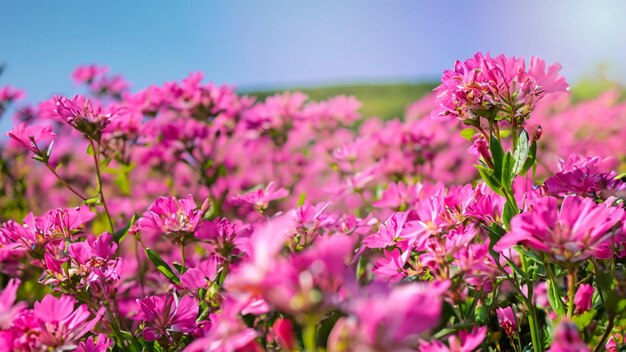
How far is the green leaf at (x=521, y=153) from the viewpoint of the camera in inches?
40.7

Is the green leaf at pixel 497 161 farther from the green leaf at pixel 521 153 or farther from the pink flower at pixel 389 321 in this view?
the pink flower at pixel 389 321

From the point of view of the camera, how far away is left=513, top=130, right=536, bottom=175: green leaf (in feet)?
3.39

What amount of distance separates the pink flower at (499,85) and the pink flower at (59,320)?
816mm

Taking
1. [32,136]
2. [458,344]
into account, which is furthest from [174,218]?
[458,344]

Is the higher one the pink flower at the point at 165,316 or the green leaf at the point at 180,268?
the green leaf at the point at 180,268

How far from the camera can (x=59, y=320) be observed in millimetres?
915

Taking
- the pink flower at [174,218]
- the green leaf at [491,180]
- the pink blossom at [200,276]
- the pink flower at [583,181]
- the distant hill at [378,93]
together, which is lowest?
the distant hill at [378,93]

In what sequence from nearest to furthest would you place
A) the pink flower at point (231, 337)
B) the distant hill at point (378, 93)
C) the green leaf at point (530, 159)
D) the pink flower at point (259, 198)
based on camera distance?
the pink flower at point (231, 337) → the green leaf at point (530, 159) → the pink flower at point (259, 198) → the distant hill at point (378, 93)

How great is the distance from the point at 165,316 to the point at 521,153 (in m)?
0.77

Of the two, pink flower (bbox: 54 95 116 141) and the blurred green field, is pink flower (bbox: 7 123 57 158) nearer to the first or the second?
pink flower (bbox: 54 95 116 141)

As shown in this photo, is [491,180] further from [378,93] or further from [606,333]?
[378,93]

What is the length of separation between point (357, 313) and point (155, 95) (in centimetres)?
173

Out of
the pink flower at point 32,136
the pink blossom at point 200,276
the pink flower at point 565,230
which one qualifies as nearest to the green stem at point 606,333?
the pink flower at point 565,230

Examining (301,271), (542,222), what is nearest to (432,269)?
(542,222)
